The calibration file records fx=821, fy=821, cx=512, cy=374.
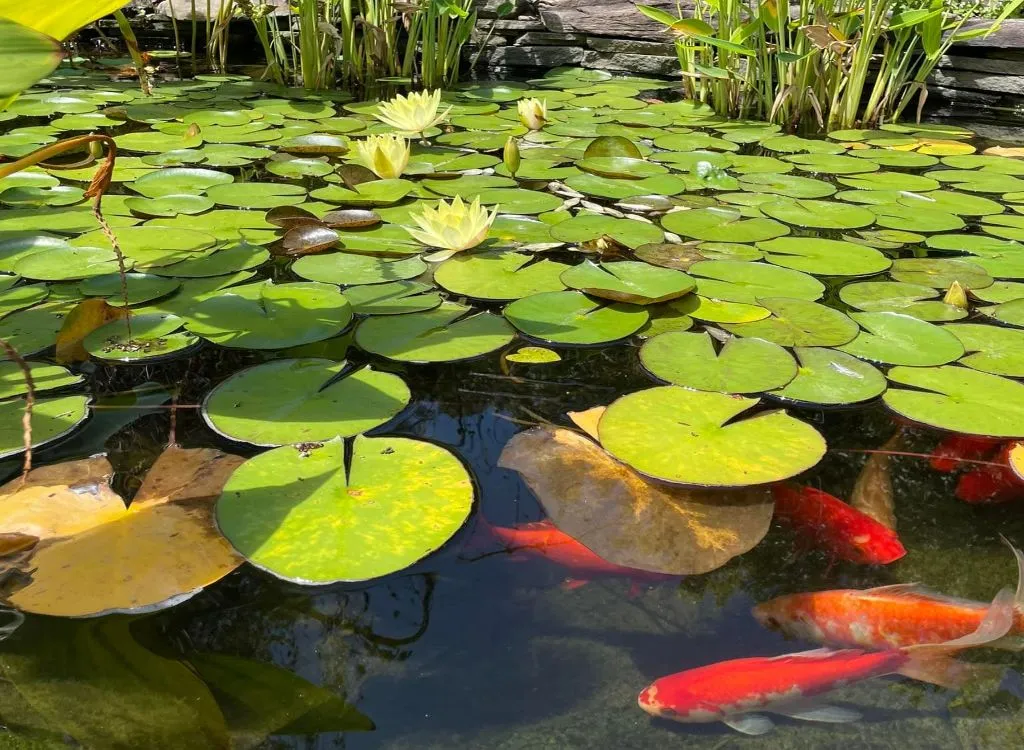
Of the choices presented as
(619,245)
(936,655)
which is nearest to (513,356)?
(619,245)

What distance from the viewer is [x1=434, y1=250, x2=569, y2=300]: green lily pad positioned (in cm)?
163

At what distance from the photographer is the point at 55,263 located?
5.49 ft

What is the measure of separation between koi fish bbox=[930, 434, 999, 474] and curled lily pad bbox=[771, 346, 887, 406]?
0.13 metres

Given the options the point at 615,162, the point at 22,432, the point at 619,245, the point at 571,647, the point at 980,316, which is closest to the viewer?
the point at 571,647

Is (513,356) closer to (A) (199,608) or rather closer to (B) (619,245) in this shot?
(B) (619,245)

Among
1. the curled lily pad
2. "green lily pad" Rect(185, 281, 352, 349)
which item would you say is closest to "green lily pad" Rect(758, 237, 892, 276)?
the curled lily pad

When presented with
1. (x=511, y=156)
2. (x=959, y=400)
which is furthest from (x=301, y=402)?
(x=511, y=156)

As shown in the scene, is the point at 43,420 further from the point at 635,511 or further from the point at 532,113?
the point at 532,113

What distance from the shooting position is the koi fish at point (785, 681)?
75 cm

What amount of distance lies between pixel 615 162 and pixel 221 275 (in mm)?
1324

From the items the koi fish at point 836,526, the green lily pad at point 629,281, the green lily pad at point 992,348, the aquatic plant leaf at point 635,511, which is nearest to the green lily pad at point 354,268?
the green lily pad at point 629,281

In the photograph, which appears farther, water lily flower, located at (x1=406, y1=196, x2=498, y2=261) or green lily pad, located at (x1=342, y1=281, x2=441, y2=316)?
water lily flower, located at (x1=406, y1=196, x2=498, y2=261)

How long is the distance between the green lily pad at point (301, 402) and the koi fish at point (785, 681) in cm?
58

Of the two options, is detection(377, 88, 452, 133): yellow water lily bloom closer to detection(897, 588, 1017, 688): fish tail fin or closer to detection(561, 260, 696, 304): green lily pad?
detection(561, 260, 696, 304): green lily pad
